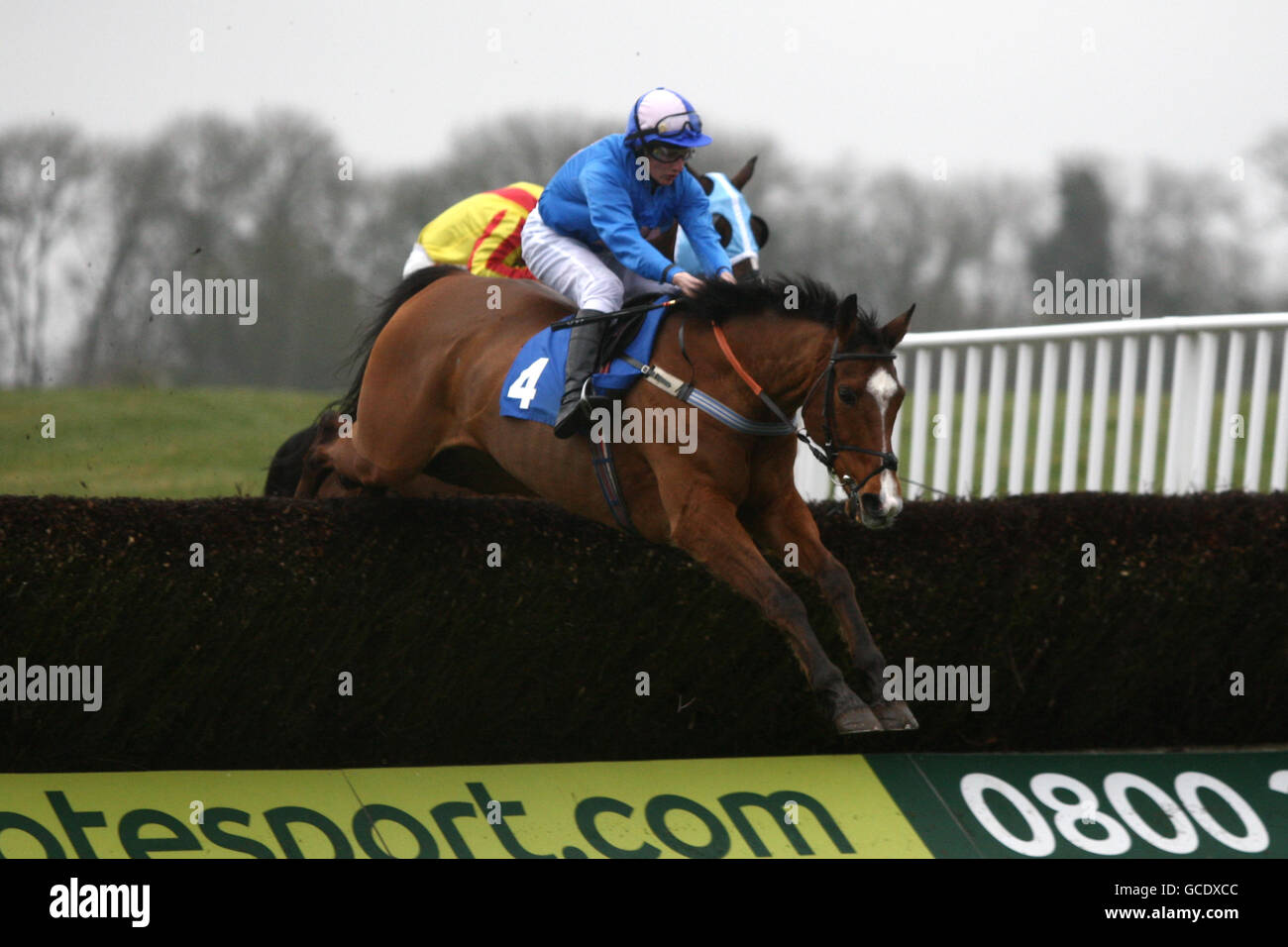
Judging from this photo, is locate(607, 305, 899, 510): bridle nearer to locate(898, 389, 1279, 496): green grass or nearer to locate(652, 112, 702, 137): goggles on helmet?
locate(652, 112, 702, 137): goggles on helmet

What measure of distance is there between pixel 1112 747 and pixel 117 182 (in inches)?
350

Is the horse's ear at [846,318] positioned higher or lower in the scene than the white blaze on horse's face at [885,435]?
higher

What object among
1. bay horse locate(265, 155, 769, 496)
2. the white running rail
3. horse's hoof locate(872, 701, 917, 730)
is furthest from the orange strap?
the white running rail

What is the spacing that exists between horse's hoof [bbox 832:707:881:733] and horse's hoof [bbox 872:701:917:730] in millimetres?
84

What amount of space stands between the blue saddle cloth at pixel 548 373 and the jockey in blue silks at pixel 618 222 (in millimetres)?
100

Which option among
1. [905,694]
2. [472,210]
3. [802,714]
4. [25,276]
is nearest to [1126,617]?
[905,694]

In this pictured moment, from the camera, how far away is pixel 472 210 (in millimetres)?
6285

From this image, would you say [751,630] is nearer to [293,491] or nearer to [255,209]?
[293,491]

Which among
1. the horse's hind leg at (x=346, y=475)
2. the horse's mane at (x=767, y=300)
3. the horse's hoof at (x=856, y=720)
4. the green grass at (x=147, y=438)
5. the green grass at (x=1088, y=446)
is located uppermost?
the horse's mane at (x=767, y=300)

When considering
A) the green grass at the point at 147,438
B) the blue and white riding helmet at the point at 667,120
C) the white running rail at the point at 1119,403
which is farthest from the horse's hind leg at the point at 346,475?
the green grass at the point at 147,438

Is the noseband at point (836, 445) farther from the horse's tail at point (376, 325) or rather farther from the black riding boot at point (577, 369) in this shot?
the horse's tail at point (376, 325)

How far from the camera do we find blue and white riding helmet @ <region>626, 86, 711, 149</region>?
4.46m

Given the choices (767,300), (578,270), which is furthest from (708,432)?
(578,270)

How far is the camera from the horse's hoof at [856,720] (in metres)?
3.76
